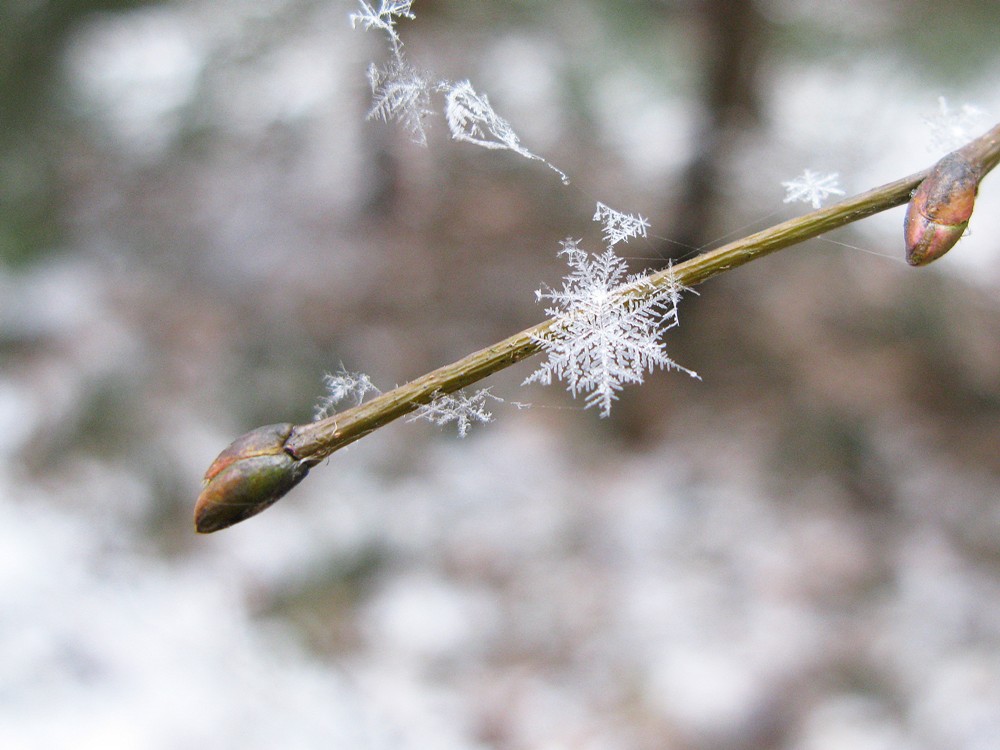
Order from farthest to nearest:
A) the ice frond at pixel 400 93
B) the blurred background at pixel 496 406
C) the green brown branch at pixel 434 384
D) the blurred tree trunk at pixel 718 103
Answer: the blurred tree trunk at pixel 718 103, the blurred background at pixel 496 406, the ice frond at pixel 400 93, the green brown branch at pixel 434 384

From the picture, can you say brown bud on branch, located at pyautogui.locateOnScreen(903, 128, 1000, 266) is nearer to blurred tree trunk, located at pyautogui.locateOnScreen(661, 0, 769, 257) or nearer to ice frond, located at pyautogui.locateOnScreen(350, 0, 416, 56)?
ice frond, located at pyautogui.locateOnScreen(350, 0, 416, 56)

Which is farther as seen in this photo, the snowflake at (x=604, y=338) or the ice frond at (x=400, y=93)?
the ice frond at (x=400, y=93)

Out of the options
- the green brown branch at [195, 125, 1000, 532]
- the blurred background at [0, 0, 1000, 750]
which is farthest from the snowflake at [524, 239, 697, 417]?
the blurred background at [0, 0, 1000, 750]

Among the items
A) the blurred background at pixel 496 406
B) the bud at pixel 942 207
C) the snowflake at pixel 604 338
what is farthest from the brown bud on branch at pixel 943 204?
the blurred background at pixel 496 406

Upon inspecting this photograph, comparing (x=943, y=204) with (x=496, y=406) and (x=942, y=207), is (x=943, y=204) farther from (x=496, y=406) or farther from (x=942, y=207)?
(x=496, y=406)

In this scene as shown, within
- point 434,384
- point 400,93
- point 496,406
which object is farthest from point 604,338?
point 496,406

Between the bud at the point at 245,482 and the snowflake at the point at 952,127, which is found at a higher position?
the snowflake at the point at 952,127

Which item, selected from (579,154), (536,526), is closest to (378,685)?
(536,526)

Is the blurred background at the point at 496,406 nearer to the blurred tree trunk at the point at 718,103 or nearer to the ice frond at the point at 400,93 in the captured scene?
the blurred tree trunk at the point at 718,103
